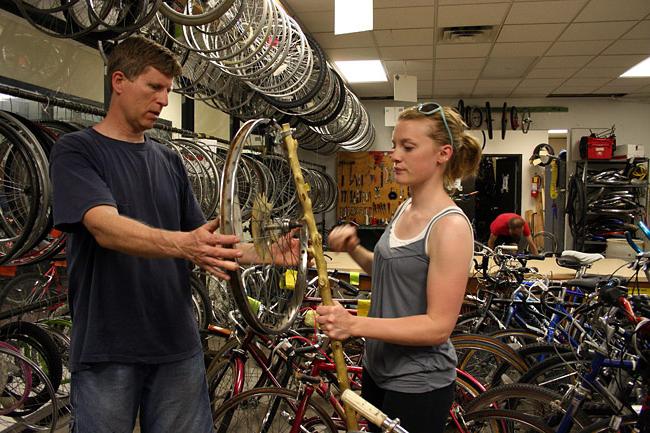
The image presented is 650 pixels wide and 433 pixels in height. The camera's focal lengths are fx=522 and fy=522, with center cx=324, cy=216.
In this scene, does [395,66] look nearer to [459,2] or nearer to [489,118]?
[459,2]

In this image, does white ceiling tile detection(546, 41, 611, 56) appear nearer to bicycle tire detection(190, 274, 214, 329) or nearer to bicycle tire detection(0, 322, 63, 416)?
bicycle tire detection(190, 274, 214, 329)

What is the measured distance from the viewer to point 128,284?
1.53 m

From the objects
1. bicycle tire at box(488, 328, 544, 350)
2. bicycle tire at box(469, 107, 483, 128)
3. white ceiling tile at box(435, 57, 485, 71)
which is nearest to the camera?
bicycle tire at box(488, 328, 544, 350)

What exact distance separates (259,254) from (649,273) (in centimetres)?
208

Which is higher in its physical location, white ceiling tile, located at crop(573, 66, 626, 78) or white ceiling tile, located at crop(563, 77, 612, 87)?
white ceiling tile, located at crop(573, 66, 626, 78)

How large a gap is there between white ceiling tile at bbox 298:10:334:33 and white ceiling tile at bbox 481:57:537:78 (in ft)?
8.46

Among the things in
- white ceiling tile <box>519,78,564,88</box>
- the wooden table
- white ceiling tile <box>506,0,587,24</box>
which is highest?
white ceiling tile <box>506,0,587,24</box>

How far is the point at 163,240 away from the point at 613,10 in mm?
5741

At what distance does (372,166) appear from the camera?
33.3ft

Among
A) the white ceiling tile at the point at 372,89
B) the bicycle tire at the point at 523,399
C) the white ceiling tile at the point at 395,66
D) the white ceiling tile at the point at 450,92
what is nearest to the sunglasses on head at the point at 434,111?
the bicycle tire at the point at 523,399

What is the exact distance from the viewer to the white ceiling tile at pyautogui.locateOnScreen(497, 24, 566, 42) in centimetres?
584

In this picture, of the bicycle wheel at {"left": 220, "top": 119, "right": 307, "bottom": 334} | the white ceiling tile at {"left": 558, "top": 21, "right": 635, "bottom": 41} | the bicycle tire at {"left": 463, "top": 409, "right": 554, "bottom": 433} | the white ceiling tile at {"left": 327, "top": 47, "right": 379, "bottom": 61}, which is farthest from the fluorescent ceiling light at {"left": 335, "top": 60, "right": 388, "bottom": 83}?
the bicycle wheel at {"left": 220, "top": 119, "right": 307, "bottom": 334}

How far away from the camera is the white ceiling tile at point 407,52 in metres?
6.68

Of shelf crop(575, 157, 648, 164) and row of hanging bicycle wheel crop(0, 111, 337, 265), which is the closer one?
row of hanging bicycle wheel crop(0, 111, 337, 265)
